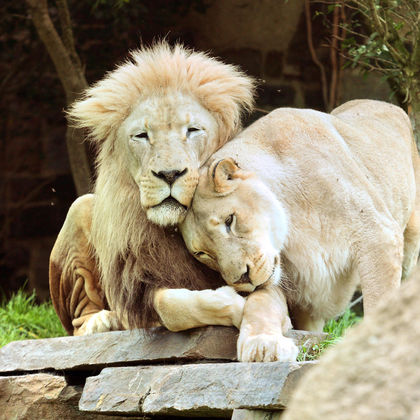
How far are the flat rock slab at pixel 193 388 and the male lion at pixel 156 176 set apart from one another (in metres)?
0.25

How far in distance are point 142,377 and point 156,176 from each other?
83 cm

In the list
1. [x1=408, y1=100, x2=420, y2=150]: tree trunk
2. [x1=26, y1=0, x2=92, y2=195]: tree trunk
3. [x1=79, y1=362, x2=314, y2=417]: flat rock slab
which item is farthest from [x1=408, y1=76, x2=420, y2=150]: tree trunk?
[x1=26, y1=0, x2=92, y2=195]: tree trunk

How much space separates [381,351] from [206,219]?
2.42 meters

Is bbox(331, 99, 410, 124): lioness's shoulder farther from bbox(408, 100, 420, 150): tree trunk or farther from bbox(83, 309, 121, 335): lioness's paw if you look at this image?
bbox(83, 309, 121, 335): lioness's paw

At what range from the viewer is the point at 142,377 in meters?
3.52

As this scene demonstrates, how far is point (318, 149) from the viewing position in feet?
12.3

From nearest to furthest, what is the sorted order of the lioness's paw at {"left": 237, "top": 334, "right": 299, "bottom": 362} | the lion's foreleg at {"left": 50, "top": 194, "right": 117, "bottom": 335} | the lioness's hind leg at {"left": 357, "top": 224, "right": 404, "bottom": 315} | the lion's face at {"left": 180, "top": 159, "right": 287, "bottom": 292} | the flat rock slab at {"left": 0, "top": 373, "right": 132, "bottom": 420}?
the lioness's paw at {"left": 237, "top": 334, "right": 299, "bottom": 362} < the lion's face at {"left": 180, "top": 159, "right": 287, "bottom": 292} < the lioness's hind leg at {"left": 357, "top": 224, "right": 404, "bottom": 315} < the flat rock slab at {"left": 0, "top": 373, "right": 132, "bottom": 420} < the lion's foreleg at {"left": 50, "top": 194, "right": 117, "bottom": 335}

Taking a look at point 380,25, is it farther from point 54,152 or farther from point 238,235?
point 54,152

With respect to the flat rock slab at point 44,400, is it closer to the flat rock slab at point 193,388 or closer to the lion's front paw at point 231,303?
the flat rock slab at point 193,388

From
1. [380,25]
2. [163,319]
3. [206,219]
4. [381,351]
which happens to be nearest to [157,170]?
[206,219]

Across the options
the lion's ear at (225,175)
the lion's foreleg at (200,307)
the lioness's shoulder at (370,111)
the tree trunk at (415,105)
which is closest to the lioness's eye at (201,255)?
the lion's foreleg at (200,307)

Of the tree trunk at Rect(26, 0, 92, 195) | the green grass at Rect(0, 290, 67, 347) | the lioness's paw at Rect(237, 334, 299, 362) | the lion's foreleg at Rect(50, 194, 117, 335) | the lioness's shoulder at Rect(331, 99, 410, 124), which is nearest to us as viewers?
the lioness's paw at Rect(237, 334, 299, 362)

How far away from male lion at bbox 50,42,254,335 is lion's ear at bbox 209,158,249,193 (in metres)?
0.12

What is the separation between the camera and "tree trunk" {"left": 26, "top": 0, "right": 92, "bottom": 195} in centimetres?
664
